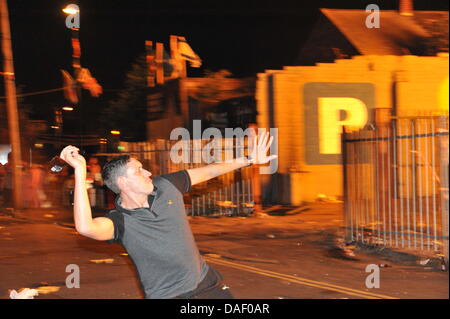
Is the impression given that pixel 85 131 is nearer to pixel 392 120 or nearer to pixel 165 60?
pixel 165 60

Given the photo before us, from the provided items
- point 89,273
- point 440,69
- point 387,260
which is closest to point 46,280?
point 89,273

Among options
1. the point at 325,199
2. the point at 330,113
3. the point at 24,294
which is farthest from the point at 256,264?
the point at 330,113

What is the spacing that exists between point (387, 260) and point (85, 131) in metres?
41.1

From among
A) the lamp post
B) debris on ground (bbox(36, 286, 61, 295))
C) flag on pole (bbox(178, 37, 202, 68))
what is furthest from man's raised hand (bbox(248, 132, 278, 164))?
flag on pole (bbox(178, 37, 202, 68))

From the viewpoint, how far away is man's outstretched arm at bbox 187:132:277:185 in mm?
4306

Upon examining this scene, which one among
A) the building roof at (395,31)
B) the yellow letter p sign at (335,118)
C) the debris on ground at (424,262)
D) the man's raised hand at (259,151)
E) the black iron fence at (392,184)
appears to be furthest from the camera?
the building roof at (395,31)

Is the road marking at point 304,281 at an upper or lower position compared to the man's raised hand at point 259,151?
lower

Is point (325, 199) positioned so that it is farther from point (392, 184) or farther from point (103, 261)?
point (103, 261)

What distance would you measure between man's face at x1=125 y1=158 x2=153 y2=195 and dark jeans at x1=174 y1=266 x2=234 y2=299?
2.17 ft

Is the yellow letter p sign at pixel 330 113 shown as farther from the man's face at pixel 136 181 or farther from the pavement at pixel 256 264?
the man's face at pixel 136 181

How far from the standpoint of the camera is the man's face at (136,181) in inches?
153

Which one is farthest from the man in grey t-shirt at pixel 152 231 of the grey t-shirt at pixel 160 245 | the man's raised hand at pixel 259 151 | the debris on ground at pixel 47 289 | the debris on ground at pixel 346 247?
the debris on ground at pixel 346 247

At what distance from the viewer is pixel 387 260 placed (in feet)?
30.4

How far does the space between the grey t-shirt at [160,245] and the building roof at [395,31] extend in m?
18.1
